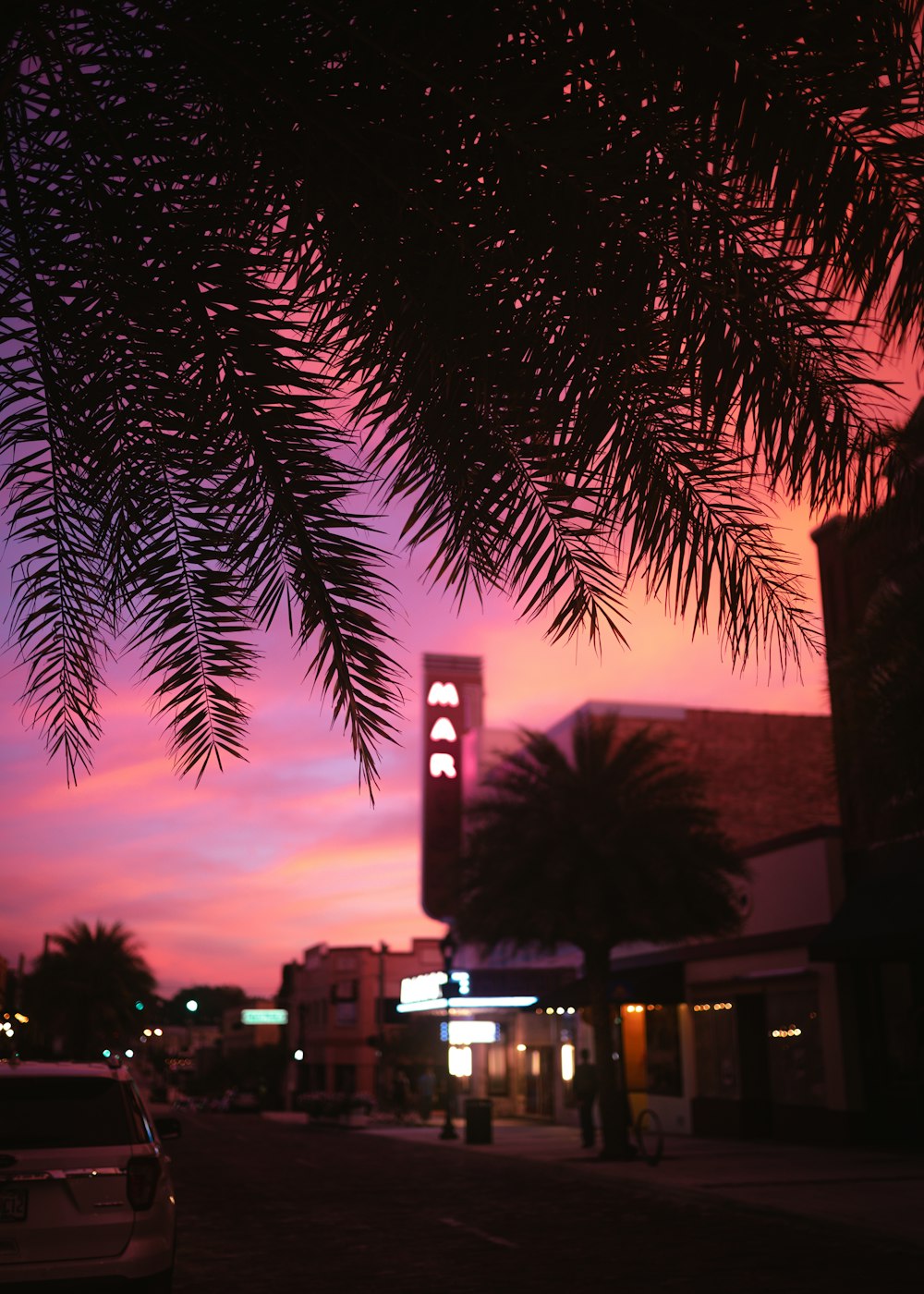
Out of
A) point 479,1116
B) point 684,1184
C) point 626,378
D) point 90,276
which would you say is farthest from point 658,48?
point 479,1116

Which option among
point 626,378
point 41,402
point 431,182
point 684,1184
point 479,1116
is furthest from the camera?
point 479,1116

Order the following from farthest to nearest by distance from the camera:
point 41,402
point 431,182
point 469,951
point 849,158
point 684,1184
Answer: point 469,951
point 684,1184
point 41,402
point 431,182
point 849,158

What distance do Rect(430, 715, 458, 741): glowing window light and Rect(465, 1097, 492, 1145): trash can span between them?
16.4 metres

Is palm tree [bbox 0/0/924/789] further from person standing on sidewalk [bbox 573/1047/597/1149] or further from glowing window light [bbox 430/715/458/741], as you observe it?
glowing window light [bbox 430/715/458/741]

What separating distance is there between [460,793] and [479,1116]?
15.7 metres

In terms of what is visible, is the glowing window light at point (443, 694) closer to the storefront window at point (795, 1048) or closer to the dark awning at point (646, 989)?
the dark awning at point (646, 989)

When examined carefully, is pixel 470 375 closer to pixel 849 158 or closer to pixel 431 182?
pixel 431 182

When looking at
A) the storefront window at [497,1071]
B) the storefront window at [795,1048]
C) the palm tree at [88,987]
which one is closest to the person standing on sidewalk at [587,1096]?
the storefront window at [795,1048]

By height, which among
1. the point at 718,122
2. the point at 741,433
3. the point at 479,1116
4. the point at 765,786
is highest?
the point at 765,786

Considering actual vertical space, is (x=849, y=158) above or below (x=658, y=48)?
below

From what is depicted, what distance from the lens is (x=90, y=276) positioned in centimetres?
443

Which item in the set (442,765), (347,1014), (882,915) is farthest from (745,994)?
(347,1014)

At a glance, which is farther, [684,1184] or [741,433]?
[684,1184]

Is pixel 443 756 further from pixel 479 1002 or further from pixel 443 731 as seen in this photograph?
pixel 479 1002
